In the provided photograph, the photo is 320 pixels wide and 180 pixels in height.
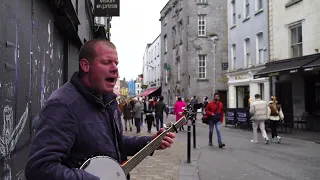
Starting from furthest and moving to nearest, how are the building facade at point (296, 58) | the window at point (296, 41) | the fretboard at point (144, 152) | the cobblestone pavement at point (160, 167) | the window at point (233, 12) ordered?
the window at point (233, 12) < the window at point (296, 41) < the building facade at point (296, 58) < the cobblestone pavement at point (160, 167) < the fretboard at point (144, 152)

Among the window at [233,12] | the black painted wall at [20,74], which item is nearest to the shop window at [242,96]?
the window at [233,12]

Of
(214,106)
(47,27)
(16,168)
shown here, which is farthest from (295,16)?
(16,168)

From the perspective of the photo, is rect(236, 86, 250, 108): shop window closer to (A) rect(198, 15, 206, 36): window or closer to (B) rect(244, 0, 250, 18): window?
(B) rect(244, 0, 250, 18): window

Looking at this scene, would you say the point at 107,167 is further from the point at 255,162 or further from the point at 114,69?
the point at 255,162

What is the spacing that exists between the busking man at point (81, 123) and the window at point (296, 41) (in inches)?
713

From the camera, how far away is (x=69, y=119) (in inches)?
73.4

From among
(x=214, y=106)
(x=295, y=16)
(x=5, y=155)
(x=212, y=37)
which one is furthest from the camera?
(x=212, y=37)

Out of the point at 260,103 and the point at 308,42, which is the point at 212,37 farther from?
the point at 260,103

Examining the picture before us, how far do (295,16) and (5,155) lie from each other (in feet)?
59.9

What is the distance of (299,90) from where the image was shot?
61.7 ft

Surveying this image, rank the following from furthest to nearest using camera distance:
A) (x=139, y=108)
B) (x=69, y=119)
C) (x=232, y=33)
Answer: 1. (x=232, y=33)
2. (x=139, y=108)
3. (x=69, y=119)

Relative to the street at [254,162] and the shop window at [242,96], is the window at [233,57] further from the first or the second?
the street at [254,162]

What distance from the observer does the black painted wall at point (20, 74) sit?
10.2 feet

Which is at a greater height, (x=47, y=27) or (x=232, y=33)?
(x=232, y=33)
